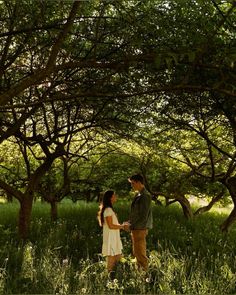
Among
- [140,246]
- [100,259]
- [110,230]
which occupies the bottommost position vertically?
[100,259]

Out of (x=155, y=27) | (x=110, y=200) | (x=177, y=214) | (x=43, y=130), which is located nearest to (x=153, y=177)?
(x=177, y=214)

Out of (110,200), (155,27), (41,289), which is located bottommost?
(41,289)

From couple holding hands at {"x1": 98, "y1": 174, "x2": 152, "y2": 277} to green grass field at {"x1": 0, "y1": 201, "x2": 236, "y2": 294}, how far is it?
0.66ft

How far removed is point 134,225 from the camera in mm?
7719

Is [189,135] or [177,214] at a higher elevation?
[189,135]

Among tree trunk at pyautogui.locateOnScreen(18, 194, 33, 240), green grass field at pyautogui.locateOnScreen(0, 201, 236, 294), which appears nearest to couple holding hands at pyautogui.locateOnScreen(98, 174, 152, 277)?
green grass field at pyautogui.locateOnScreen(0, 201, 236, 294)

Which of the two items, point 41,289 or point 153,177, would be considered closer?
point 41,289

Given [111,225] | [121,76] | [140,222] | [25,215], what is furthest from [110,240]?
[25,215]

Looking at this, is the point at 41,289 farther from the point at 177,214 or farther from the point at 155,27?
the point at 177,214

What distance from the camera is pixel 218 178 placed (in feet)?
43.8

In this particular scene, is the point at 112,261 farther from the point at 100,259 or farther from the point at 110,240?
the point at 100,259

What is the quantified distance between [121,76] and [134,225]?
3.02 meters

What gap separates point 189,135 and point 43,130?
186 inches

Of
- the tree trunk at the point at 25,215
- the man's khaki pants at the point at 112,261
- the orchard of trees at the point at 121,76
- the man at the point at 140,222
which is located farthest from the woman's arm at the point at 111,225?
the tree trunk at the point at 25,215
